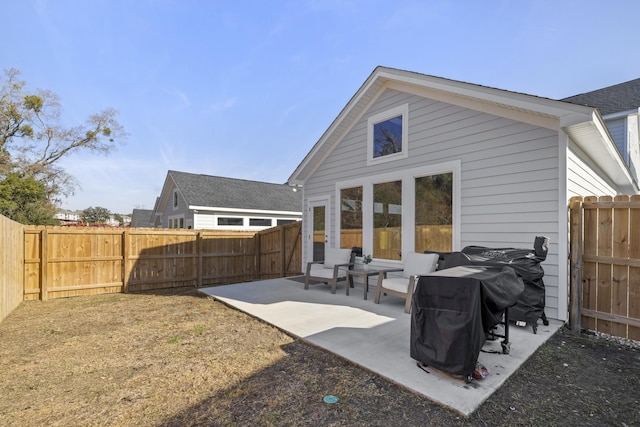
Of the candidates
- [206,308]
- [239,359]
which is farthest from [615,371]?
[206,308]

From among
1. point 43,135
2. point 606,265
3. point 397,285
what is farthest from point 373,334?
point 43,135

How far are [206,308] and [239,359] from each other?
254 cm

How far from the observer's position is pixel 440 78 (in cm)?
534

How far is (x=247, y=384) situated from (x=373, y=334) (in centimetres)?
171

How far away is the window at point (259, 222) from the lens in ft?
53.0

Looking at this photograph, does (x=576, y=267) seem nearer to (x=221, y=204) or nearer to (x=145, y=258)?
(x=145, y=258)

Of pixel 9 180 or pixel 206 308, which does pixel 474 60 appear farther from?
pixel 9 180

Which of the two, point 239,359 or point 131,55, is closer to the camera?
point 239,359

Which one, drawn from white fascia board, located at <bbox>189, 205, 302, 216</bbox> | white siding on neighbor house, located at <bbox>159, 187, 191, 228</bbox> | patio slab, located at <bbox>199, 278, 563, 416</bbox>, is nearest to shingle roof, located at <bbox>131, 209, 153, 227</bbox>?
white siding on neighbor house, located at <bbox>159, 187, 191, 228</bbox>

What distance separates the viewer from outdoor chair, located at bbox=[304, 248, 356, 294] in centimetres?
637

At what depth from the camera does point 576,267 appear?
4078 mm

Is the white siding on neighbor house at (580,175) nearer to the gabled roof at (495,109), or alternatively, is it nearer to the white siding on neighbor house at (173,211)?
the gabled roof at (495,109)

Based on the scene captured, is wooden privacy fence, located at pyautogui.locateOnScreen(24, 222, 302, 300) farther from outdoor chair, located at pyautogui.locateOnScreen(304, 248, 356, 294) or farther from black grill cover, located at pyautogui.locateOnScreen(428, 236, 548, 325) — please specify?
black grill cover, located at pyautogui.locateOnScreen(428, 236, 548, 325)

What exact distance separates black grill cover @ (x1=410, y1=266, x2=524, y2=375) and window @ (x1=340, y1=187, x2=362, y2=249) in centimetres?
426
